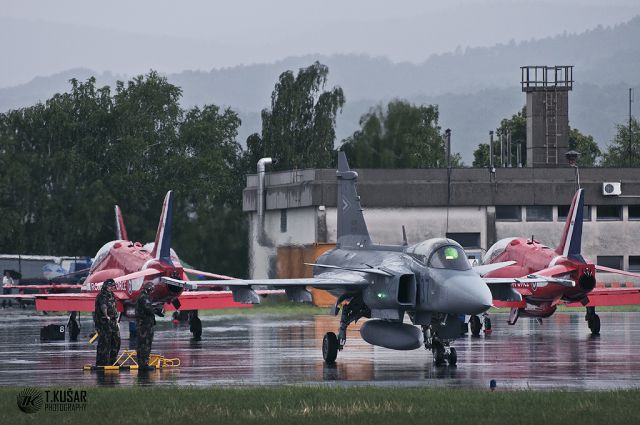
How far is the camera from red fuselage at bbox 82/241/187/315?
33781 mm

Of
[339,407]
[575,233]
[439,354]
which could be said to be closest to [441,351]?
[439,354]

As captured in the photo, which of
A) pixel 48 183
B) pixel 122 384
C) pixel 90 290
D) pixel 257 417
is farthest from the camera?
pixel 48 183

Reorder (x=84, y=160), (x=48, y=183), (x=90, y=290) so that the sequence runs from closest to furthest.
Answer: (x=90, y=290) < (x=48, y=183) < (x=84, y=160)

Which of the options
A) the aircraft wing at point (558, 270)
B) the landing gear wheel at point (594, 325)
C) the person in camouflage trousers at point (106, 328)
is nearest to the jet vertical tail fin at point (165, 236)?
the person in camouflage trousers at point (106, 328)

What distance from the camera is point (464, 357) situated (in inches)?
1089

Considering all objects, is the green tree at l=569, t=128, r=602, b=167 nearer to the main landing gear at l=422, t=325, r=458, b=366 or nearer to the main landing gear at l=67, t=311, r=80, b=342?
the main landing gear at l=67, t=311, r=80, b=342

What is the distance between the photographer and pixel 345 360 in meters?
27.0

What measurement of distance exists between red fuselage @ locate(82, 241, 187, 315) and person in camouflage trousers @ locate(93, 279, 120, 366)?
682cm

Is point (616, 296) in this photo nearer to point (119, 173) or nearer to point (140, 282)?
point (140, 282)

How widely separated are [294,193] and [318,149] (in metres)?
26.1

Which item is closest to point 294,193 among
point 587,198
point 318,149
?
point 587,198

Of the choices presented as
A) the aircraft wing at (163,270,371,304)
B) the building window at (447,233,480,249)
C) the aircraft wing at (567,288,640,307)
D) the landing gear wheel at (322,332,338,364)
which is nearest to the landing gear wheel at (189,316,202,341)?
the aircraft wing at (163,270,371,304)

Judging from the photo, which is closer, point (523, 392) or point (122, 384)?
point (523, 392)

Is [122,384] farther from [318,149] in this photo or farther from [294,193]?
[318,149]
